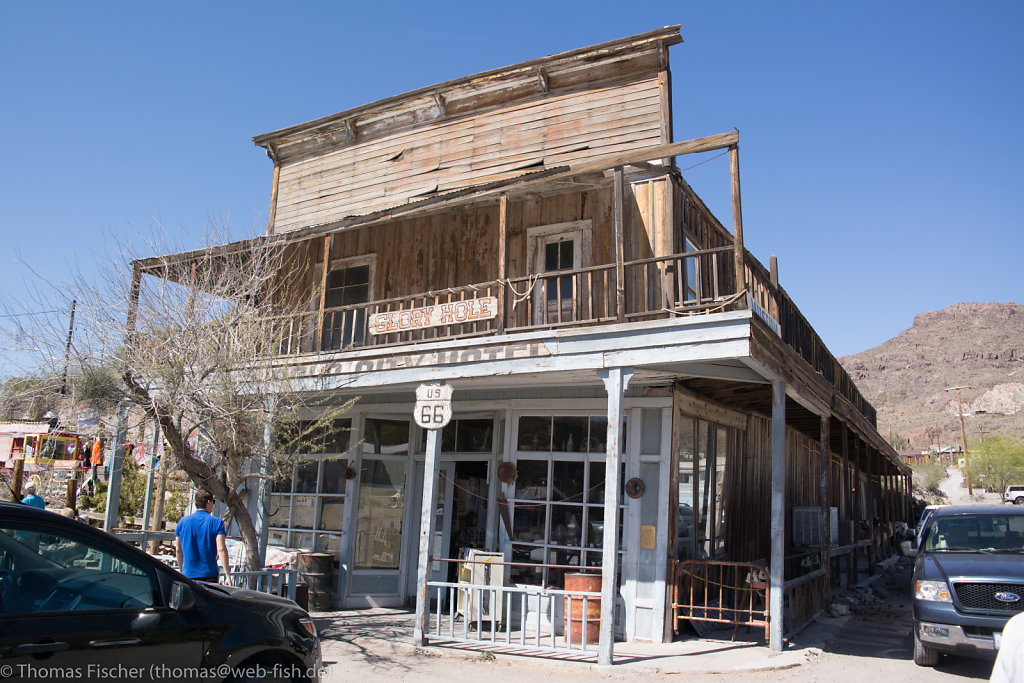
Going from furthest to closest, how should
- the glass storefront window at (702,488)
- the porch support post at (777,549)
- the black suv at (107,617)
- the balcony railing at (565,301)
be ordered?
the glass storefront window at (702,488) → the balcony railing at (565,301) → the porch support post at (777,549) → the black suv at (107,617)

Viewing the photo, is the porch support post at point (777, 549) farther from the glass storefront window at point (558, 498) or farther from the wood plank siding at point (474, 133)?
the wood plank siding at point (474, 133)

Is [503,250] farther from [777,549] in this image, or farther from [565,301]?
[777,549]

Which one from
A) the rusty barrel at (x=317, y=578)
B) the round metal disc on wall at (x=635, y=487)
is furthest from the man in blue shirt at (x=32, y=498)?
the round metal disc on wall at (x=635, y=487)

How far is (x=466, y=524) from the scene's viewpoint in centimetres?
1110

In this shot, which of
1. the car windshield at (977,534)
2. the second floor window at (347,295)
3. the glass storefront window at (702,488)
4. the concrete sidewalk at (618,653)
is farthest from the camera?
the second floor window at (347,295)

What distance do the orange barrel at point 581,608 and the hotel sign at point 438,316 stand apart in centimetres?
330

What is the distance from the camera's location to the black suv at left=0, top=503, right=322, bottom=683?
3244 mm

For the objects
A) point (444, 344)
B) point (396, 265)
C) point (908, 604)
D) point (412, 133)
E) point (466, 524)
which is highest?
point (412, 133)

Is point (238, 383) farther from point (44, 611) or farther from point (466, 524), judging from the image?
point (44, 611)

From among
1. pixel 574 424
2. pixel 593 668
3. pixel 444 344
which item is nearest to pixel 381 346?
pixel 444 344

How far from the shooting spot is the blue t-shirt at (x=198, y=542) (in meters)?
6.52

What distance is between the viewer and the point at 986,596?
263 inches

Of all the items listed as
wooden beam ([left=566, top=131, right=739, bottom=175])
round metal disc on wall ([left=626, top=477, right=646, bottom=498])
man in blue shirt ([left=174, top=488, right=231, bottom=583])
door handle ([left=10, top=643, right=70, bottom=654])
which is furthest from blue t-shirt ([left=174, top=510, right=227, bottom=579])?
wooden beam ([left=566, top=131, right=739, bottom=175])

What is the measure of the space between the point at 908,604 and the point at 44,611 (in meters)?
14.4
